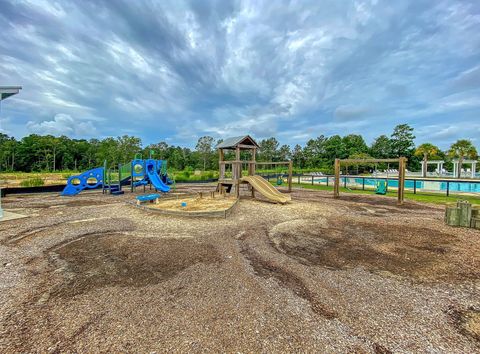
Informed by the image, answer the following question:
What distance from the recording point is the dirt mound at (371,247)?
3.69m

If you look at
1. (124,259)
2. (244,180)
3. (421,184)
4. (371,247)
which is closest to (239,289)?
(124,259)

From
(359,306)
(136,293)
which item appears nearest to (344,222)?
(359,306)

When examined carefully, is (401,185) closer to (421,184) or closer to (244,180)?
(244,180)

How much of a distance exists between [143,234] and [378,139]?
59903mm

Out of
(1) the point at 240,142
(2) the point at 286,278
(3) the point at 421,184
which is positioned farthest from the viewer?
(3) the point at 421,184

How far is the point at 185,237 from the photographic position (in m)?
5.21

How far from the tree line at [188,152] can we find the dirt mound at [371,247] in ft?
98.9

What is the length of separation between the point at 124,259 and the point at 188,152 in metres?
49.6

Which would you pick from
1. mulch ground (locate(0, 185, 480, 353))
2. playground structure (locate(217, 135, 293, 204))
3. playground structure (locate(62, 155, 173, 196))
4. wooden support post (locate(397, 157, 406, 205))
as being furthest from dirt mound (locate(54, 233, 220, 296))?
wooden support post (locate(397, 157, 406, 205))

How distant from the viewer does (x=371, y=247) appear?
15.2 ft

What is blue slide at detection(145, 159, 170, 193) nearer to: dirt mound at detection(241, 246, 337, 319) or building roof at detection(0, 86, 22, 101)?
building roof at detection(0, 86, 22, 101)

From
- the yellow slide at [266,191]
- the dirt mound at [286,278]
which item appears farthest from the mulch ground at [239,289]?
the yellow slide at [266,191]

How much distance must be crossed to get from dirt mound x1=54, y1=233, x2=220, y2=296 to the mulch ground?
0.07 feet

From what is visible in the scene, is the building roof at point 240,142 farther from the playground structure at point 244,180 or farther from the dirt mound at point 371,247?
the dirt mound at point 371,247
